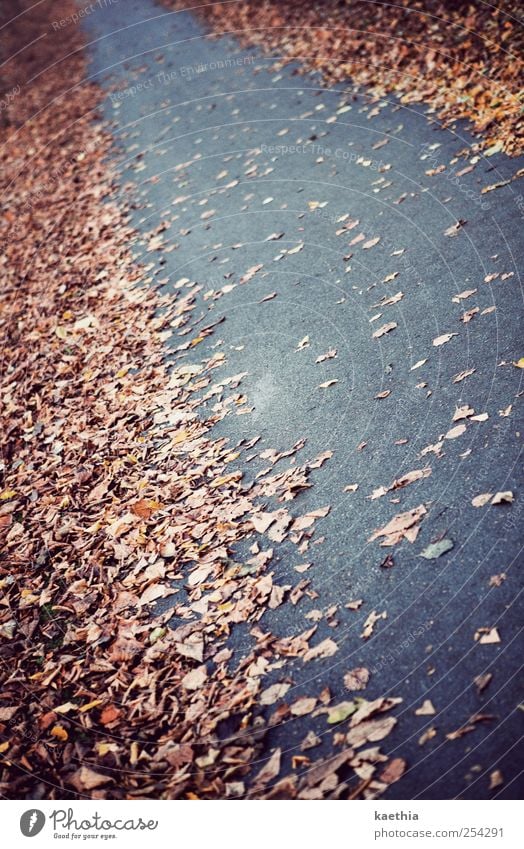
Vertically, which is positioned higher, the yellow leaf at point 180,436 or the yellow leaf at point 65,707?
the yellow leaf at point 180,436

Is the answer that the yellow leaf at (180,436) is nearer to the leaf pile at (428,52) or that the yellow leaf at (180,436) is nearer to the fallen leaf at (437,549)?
the fallen leaf at (437,549)

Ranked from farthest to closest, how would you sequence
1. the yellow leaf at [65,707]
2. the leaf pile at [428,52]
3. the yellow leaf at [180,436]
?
the leaf pile at [428,52]
the yellow leaf at [180,436]
the yellow leaf at [65,707]

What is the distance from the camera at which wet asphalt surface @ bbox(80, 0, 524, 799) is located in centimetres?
287

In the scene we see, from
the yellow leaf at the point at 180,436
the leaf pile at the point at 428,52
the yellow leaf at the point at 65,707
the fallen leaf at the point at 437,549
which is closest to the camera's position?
the fallen leaf at the point at 437,549

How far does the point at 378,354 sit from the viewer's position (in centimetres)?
461

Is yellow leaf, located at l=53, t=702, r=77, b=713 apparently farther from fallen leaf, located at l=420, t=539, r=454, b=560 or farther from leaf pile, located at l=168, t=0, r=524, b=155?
leaf pile, located at l=168, t=0, r=524, b=155

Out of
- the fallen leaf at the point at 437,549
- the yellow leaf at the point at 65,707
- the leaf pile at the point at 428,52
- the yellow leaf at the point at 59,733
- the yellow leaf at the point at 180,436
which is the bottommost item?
the fallen leaf at the point at 437,549

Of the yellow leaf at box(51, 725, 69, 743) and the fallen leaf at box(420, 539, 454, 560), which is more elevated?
the yellow leaf at box(51, 725, 69, 743)

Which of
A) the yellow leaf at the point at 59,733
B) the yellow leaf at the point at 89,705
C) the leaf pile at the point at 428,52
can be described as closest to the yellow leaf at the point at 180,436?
the yellow leaf at the point at 89,705

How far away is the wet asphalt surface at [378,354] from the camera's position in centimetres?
287

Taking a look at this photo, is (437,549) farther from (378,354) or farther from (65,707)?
(65,707)

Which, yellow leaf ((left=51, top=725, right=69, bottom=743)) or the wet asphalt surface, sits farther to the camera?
yellow leaf ((left=51, top=725, right=69, bottom=743))

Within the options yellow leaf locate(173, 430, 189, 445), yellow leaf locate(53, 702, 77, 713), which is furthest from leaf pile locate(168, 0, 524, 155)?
yellow leaf locate(53, 702, 77, 713)

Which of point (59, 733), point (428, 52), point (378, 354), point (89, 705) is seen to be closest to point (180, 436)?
point (378, 354)
